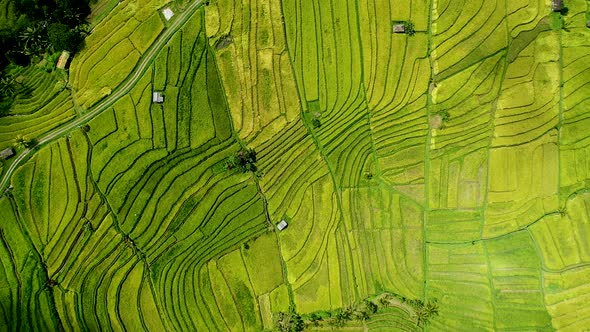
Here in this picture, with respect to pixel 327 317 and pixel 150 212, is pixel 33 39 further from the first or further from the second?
pixel 327 317

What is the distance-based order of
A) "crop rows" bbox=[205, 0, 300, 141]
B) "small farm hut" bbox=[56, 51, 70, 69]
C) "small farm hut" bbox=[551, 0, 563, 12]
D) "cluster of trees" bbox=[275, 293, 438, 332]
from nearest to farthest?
"small farm hut" bbox=[56, 51, 70, 69], "crop rows" bbox=[205, 0, 300, 141], "cluster of trees" bbox=[275, 293, 438, 332], "small farm hut" bbox=[551, 0, 563, 12]

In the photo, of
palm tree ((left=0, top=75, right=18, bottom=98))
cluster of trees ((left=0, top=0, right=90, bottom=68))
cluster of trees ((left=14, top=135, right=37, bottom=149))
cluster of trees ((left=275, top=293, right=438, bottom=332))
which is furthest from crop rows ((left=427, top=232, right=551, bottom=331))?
palm tree ((left=0, top=75, right=18, bottom=98))

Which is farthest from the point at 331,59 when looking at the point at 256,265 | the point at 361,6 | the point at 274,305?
the point at 274,305

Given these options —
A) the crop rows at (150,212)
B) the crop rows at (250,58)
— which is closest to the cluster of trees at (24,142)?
the crop rows at (150,212)

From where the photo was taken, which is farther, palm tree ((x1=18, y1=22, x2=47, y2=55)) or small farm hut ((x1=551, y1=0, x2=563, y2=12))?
small farm hut ((x1=551, y1=0, x2=563, y2=12))

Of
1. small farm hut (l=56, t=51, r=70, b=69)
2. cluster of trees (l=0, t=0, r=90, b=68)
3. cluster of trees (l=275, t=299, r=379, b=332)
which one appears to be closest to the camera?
cluster of trees (l=0, t=0, r=90, b=68)

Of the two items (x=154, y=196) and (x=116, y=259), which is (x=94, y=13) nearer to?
(x=154, y=196)

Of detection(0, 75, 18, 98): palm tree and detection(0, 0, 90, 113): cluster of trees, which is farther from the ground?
detection(0, 0, 90, 113): cluster of trees

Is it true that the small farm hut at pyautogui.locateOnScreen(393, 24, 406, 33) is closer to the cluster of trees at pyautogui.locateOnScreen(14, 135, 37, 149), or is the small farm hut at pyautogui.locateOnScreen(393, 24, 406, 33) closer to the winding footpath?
the winding footpath
